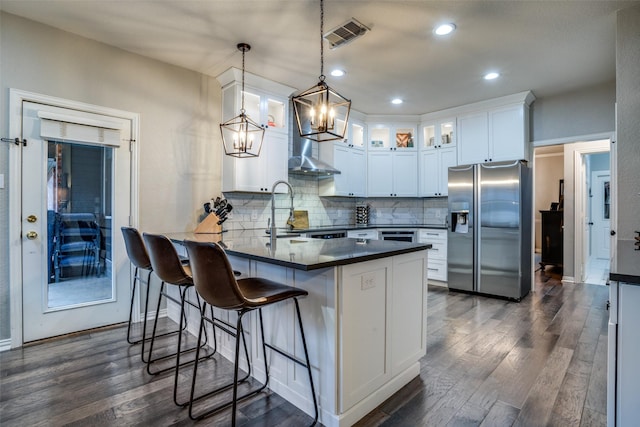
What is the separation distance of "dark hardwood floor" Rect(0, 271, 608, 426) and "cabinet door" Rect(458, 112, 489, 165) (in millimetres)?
2433

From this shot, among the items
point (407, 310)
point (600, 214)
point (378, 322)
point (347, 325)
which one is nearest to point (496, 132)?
point (407, 310)

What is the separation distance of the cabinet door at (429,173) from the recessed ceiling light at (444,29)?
255cm

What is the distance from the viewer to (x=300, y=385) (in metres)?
1.90

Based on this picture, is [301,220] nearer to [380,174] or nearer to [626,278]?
[380,174]

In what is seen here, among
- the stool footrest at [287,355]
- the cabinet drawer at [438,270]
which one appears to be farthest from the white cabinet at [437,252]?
the stool footrest at [287,355]

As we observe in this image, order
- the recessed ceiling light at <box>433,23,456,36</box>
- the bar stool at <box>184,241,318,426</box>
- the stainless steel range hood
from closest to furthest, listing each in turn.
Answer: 1. the bar stool at <box>184,241,318,426</box>
2. the recessed ceiling light at <box>433,23,456,36</box>
3. the stainless steel range hood

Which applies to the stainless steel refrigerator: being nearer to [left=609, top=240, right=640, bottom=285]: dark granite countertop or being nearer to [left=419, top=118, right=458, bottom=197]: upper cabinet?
[left=419, top=118, right=458, bottom=197]: upper cabinet

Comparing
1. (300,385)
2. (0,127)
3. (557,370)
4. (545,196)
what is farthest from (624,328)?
(545,196)

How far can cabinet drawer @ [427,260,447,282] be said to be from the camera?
4.91 m

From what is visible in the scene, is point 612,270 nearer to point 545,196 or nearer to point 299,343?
point 299,343

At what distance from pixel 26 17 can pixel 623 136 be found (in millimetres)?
5016

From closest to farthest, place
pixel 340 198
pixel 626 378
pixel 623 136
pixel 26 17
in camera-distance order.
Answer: pixel 626 378 < pixel 623 136 < pixel 26 17 < pixel 340 198

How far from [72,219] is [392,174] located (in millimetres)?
4386

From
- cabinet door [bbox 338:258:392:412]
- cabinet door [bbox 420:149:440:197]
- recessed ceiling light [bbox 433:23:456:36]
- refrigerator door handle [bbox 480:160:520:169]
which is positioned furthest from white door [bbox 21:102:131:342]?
refrigerator door handle [bbox 480:160:520:169]
